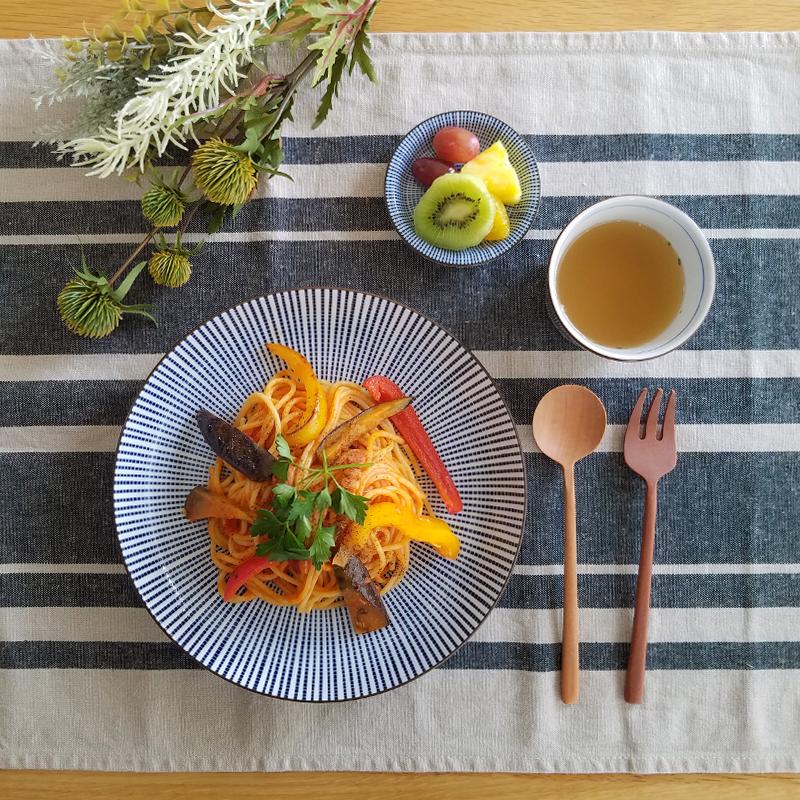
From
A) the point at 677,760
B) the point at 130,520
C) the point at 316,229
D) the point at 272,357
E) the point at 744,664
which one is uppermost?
the point at 316,229

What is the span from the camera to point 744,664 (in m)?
1.58

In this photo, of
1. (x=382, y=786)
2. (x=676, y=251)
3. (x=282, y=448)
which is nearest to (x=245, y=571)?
(x=282, y=448)

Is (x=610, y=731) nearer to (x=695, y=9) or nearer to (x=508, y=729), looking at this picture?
(x=508, y=729)

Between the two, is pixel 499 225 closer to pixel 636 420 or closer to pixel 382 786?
pixel 636 420

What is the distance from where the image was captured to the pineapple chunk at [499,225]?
1488mm

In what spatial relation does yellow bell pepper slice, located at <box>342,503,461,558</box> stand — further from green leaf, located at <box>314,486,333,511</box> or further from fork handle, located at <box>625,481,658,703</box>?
fork handle, located at <box>625,481,658,703</box>

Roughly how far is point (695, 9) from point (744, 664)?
1454 millimetres

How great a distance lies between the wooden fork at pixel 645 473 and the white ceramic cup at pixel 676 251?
17 cm

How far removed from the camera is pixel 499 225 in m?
1.50

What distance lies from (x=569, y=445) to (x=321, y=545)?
582 mm

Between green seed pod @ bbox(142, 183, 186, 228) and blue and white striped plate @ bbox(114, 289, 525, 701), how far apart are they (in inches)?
9.6

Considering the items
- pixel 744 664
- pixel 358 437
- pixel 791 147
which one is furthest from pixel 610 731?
pixel 791 147

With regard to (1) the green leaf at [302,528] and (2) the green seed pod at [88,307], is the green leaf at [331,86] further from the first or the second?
(1) the green leaf at [302,528]

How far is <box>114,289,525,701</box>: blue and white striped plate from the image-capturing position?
1428 millimetres
